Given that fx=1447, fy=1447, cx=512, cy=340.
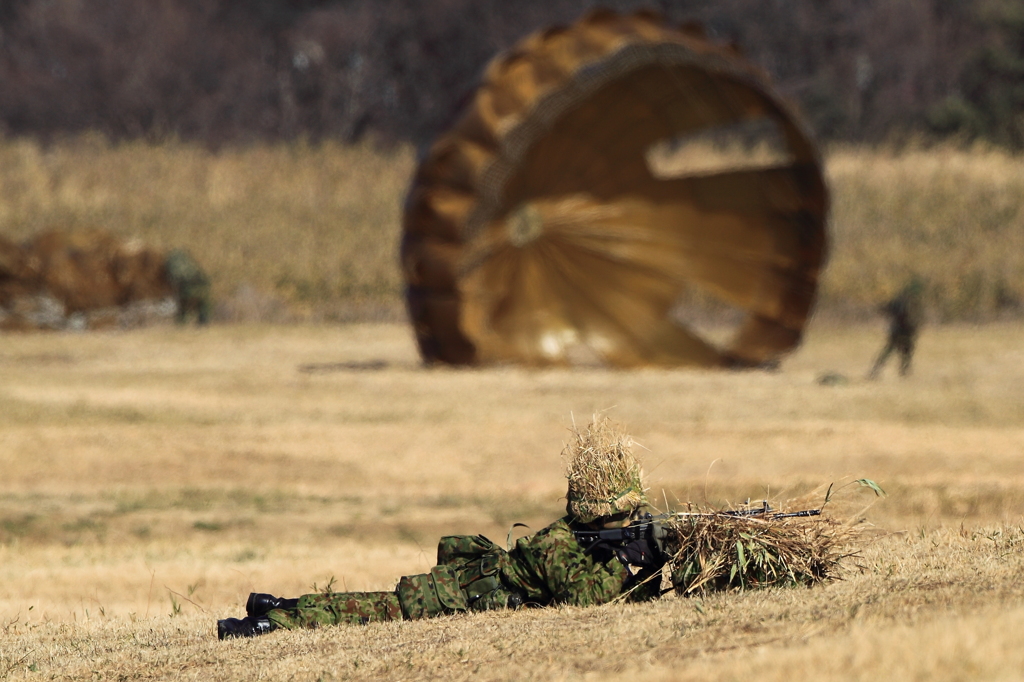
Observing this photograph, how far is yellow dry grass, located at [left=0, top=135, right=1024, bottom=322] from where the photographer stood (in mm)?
27703

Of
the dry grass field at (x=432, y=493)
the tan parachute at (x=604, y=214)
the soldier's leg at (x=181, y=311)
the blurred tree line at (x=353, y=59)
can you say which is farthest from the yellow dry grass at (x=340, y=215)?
the blurred tree line at (x=353, y=59)

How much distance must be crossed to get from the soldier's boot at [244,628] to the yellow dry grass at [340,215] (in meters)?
19.8

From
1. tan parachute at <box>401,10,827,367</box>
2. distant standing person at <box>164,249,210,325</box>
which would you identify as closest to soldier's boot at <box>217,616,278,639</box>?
tan parachute at <box>401,10,827,367</box>

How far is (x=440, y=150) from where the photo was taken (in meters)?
18.9

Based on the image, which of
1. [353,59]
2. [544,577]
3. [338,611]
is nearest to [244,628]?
[338,611]

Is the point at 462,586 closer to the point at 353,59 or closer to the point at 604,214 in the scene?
the point at 604,214

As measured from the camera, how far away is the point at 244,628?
7.05m

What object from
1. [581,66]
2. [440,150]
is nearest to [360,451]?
[440,150]

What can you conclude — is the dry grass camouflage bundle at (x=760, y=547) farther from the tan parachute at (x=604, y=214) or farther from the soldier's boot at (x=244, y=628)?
the tan parachute at (x=604, y=214)

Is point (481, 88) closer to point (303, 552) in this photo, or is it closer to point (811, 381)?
point (811, 381)

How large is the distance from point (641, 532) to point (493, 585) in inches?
31.0

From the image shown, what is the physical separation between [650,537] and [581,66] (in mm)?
12934

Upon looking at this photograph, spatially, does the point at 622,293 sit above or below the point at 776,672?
above

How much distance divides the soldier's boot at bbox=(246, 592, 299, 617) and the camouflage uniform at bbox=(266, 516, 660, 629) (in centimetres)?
6
